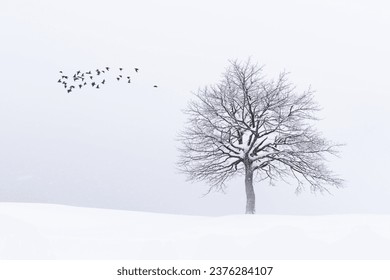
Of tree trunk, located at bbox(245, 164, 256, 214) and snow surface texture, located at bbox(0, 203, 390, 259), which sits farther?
tree trunk, located at bbox(245, 164, 256, 214)

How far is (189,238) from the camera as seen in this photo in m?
16.4

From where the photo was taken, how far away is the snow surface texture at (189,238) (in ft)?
49.4

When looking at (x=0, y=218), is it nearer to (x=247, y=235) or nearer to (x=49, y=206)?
(x=49, y=206)

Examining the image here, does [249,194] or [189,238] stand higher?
[249,194]

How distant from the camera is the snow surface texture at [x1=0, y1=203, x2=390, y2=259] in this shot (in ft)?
49.4

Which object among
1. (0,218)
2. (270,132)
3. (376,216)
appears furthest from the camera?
(270,132)

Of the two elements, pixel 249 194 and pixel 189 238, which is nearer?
pixel 189 238

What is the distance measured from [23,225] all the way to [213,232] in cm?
615

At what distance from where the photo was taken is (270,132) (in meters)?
26.8

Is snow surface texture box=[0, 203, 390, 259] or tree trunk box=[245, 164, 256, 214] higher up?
tree trunk box=[245, 164, 256, 214]

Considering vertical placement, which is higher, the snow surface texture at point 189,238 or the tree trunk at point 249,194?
the tree trunk at point 249,194

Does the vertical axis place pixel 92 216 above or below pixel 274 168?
below

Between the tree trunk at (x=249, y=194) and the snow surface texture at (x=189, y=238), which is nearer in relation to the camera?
the snow surface texture at (x=189, y=238)

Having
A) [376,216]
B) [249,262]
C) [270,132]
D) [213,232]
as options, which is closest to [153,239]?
[213,232]
